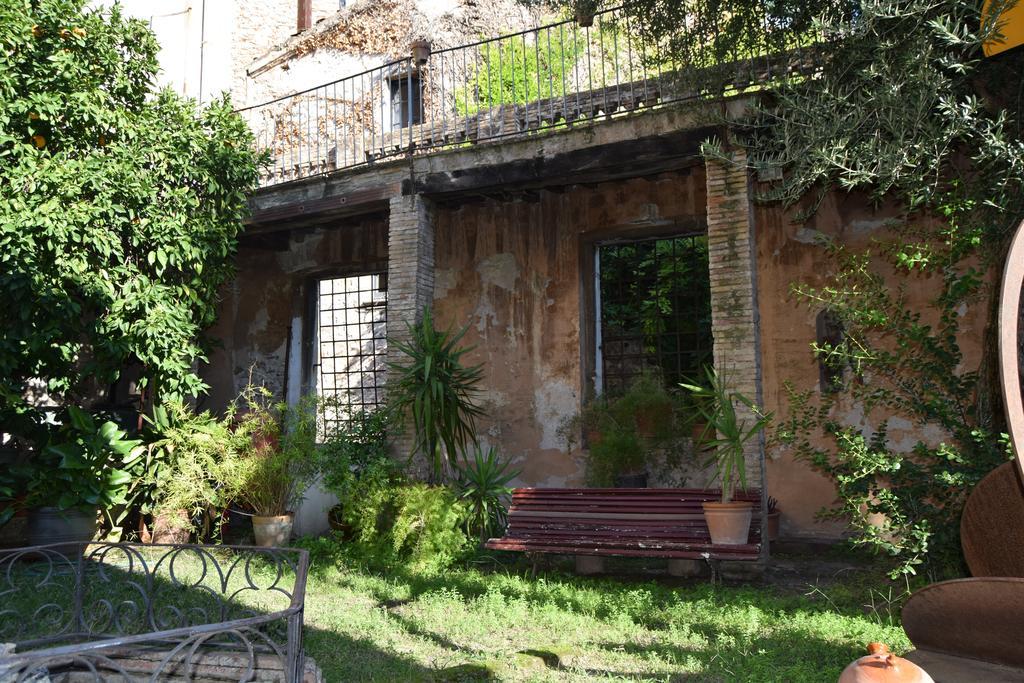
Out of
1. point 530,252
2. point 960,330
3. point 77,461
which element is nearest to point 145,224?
point 77,461

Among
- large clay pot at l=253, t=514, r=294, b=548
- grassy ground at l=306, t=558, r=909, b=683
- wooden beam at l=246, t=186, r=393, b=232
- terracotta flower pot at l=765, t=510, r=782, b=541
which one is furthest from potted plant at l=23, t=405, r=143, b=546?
terracotta flower pot at l=765, t=510, r=782, b=541

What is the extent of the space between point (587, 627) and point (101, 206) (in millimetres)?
5632

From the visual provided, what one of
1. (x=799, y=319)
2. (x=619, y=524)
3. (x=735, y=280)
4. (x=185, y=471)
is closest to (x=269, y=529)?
(x=185, y=471)

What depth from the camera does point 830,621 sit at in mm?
4832

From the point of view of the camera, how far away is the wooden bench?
599 centimetres

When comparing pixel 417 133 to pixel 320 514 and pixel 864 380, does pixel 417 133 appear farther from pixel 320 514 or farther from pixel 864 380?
pixel 864 380

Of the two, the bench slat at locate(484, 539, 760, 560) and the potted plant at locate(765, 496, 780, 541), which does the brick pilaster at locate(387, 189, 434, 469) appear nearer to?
the bench slat at locate(484, 539, 760, 560)

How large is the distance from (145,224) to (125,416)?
266cm

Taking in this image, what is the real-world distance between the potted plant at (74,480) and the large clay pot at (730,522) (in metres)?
5.50

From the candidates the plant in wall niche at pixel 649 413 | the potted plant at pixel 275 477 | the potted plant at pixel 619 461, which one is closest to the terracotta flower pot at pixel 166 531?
the potted plant at pixel 275 477

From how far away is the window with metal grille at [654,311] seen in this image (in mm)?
9219

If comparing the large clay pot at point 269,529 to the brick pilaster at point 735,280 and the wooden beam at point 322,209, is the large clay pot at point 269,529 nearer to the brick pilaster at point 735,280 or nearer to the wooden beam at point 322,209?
the wooden beam at point 322,209

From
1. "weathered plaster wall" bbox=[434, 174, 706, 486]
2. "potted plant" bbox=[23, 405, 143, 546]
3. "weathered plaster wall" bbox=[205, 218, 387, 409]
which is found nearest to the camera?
"potted plant" bbox=[23, 405, 143, 546]

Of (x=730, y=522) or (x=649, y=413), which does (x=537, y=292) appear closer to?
(x=649, y=413)
